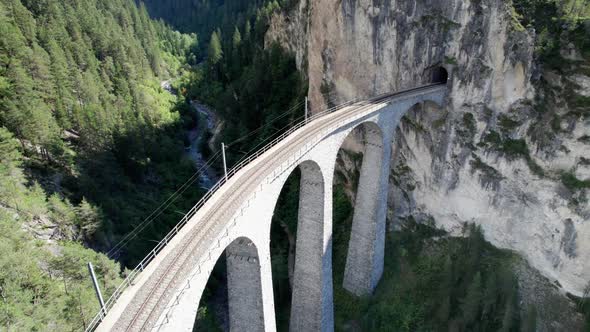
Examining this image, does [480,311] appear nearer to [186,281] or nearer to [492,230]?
[492,230]

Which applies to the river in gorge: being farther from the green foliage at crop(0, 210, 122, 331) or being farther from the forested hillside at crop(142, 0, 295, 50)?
the forested hillside at crop(142, 0, 295, 50)

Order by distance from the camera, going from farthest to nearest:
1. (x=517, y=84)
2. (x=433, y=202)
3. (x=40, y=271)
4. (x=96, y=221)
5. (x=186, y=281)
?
(x=96, y=221), (x=433, y=202), (x=40, y=271), (x=517, y=84), (x=186, y=281)

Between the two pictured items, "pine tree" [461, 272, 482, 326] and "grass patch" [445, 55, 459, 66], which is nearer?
"pine tree" [461, 272, 482, 326]

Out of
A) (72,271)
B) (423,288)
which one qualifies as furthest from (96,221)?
(423,288)

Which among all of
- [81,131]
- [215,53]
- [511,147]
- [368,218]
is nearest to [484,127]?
[511,147]

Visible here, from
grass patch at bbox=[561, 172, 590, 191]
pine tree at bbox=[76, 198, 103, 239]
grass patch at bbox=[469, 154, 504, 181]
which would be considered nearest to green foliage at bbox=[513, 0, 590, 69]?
grass patch at bbox=[561, 172, 590, 191]

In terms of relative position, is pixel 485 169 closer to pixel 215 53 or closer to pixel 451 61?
pixel 451 61

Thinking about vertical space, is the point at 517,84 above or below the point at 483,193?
above

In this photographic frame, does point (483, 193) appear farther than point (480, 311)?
Yes
